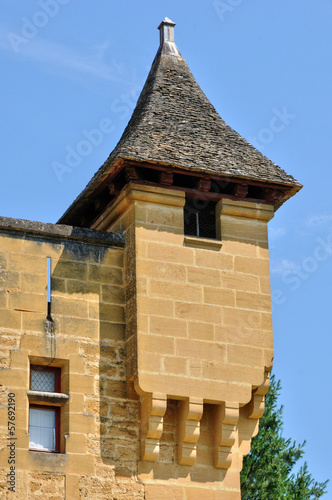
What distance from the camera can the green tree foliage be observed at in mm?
27891

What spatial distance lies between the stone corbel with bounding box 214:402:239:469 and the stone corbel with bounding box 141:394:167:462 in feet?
3.14

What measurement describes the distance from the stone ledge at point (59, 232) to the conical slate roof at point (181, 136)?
1.02 meters

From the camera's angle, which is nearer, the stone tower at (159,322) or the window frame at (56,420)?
the window frame at (56,420)

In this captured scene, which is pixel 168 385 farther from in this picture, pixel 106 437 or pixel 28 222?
pixel 28 222

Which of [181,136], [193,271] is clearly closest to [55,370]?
[193,271]

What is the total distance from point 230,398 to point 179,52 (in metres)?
7.01

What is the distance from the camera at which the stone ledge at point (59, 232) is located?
779 inches

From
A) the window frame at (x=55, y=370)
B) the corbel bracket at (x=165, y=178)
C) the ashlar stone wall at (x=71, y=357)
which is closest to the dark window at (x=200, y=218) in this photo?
the corbel bracket at (x=165, y=178)

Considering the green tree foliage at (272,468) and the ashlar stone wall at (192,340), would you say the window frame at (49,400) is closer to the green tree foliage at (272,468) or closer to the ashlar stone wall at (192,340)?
the ashlar stone wall at (192,340)

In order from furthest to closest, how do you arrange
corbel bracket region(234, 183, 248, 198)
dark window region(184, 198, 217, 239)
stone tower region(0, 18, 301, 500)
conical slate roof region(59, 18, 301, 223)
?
corbel bracket region(234, 183, 248, 198) → dark window region(184, 198, 217, 239) → conical slate roof region(59, 18, 301, 223) → stone tower region(0, 18, 301, 500)

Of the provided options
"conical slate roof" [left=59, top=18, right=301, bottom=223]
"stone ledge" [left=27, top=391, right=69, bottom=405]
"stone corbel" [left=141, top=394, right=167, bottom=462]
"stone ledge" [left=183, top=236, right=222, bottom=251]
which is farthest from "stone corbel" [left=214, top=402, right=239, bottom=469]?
"conical slate roof" [left=59, top=18, right=301, bottom=223]

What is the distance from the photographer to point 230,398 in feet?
65.1

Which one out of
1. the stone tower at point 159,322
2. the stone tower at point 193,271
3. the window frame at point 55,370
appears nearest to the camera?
the stone tower at point 159,322

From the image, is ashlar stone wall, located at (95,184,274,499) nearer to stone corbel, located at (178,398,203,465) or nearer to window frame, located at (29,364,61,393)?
stone corbel, located at (178,398,203,465)
